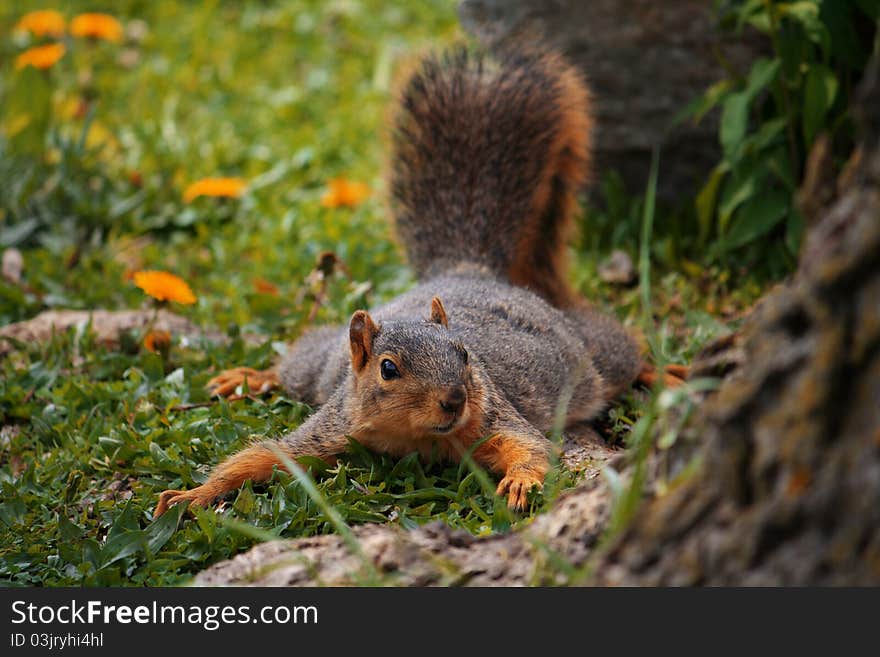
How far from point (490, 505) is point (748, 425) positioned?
138 centimetres

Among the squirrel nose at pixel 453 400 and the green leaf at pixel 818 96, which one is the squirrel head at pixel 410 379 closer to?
the squirrel nose at pixel 453 400

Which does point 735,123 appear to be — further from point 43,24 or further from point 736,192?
point 43,24

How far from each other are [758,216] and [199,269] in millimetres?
2589

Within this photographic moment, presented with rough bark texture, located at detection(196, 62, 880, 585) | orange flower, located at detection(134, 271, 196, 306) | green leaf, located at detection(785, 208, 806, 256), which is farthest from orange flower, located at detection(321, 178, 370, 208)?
rough bark texture, located at detection(196, 62, 880, 585)

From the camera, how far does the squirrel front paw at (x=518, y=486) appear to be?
2.83 m

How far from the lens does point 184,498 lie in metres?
2.99

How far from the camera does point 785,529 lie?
5.29 feet

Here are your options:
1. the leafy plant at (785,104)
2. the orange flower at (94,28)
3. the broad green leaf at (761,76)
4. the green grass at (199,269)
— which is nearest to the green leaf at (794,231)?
the leafy plant at (785,104)

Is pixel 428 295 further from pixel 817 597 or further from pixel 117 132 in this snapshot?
pixel 117 132

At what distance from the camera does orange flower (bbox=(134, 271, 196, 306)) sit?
383 centimetres

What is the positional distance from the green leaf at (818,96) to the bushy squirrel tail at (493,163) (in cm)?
92

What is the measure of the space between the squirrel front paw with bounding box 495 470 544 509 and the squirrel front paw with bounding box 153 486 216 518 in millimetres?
828

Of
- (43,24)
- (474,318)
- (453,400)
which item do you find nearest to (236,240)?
(43,24)

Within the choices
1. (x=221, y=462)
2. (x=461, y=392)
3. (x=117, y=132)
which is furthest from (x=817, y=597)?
(x=117, y=132)
